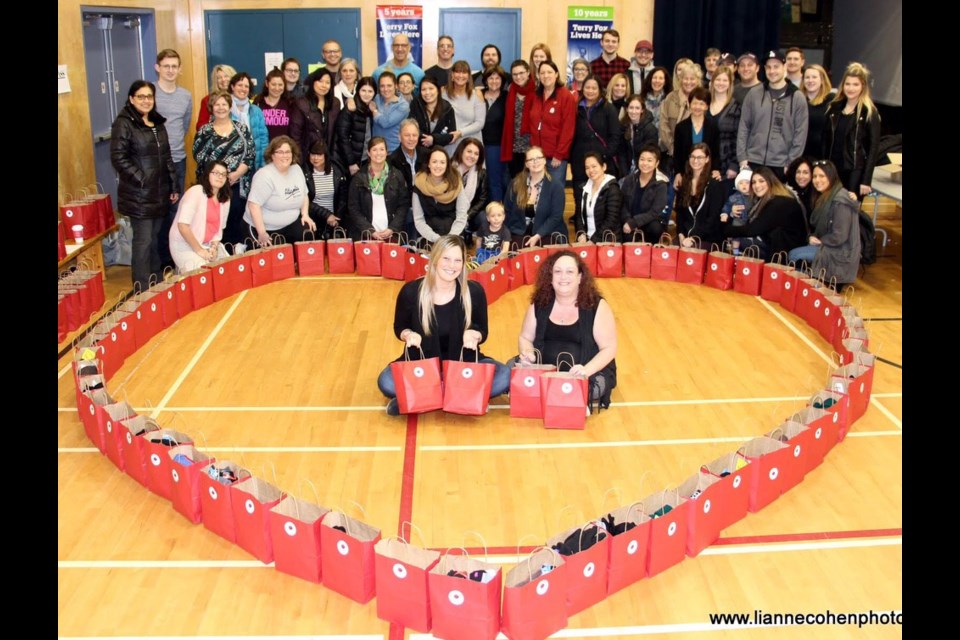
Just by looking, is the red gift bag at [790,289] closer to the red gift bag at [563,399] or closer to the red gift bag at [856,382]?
the red gift bag at [856,382]

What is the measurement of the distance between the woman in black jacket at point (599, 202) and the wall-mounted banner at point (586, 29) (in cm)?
393

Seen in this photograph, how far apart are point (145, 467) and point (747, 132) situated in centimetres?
643

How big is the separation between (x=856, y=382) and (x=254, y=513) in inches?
136

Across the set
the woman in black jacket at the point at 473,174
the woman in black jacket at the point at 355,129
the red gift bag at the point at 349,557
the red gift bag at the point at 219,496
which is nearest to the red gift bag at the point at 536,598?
the red gift bag at the point at 349,557

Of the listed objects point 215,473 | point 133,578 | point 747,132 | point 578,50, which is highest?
point 578,50

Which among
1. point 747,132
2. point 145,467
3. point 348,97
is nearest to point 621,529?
point 145,467

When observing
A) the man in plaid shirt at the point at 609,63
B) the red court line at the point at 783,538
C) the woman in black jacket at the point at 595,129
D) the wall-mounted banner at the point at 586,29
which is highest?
the wall-mounted banner at the point at 586,29

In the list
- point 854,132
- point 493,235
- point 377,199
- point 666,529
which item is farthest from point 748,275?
point 666,529

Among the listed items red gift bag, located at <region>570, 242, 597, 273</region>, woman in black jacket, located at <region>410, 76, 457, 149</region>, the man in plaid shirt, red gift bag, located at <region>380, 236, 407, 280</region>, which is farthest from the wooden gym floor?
the man in plaid shirt

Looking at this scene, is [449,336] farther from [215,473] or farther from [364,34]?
[364,34]

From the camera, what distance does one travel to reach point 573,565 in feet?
13.2

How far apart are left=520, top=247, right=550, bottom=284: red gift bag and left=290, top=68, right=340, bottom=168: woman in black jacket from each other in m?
2.45

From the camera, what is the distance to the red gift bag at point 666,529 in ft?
14.2

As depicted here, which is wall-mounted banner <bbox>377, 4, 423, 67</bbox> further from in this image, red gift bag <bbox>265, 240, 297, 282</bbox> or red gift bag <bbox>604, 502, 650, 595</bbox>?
red gift bag <bbox>604, 502, 650, 595</bbox>
